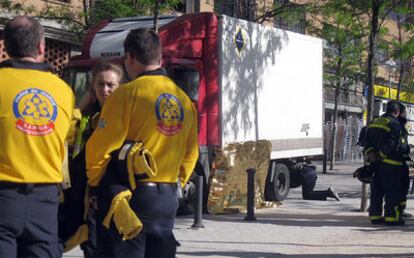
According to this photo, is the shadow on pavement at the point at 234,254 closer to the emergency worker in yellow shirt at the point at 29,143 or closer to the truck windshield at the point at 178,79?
the truck windshield at the point at 178,79

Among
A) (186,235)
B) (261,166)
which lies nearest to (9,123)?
(186,235)

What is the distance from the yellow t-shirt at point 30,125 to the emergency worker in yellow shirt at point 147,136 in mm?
238

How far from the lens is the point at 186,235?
1048 centimetres

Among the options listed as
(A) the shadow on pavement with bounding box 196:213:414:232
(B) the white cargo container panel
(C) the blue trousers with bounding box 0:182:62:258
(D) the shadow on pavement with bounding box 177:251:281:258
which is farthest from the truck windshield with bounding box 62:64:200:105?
(C) the blue trousers with bounding box 0:182:62:258

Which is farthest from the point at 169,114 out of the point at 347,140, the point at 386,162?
the point at 347,140

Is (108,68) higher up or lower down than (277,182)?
higher up

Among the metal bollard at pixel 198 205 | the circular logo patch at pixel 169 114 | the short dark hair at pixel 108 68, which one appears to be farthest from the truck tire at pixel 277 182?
the circular logo patch at pixel 169 114

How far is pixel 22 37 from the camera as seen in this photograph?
4.22 m

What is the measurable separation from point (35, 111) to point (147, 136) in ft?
2.17

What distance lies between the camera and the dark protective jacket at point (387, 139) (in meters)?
11.5

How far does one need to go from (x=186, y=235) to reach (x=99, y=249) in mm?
6135

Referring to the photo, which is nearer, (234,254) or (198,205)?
(234,254)

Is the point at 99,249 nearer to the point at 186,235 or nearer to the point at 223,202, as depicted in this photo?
the point at 186,235

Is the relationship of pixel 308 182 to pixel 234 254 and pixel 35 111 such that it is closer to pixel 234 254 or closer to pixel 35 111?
pixel 234 254
